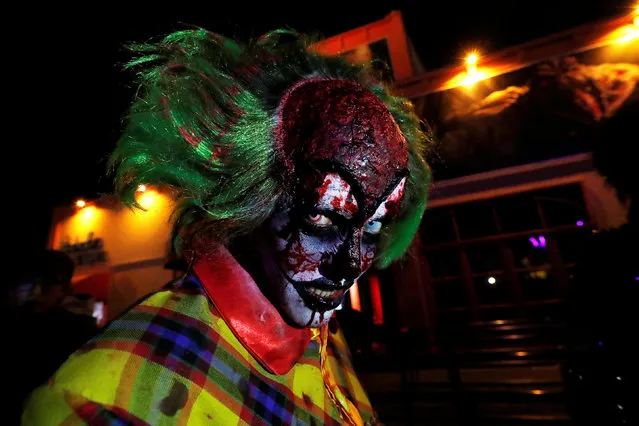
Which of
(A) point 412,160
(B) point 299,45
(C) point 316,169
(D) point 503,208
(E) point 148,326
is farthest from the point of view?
(D) point 503,208

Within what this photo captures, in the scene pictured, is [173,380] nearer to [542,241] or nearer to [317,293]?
[317,293]

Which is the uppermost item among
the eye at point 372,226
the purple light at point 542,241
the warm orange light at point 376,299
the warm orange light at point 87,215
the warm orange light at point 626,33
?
the warm orange light at point 626,33

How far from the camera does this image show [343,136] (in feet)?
3.87

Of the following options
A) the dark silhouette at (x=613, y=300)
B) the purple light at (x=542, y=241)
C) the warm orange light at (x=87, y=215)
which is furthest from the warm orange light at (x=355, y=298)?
the warm orange light at (x=87, y=215)

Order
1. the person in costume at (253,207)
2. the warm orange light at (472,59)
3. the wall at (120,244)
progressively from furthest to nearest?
the wall at (120,244)
the warm orange light at (472,59)
the person in costume at (253,207)

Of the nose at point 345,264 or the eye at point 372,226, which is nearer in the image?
the nose at point 345,264

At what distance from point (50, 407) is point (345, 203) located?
0.95 m

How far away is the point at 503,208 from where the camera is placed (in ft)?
22.7

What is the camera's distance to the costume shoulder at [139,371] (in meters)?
0.81

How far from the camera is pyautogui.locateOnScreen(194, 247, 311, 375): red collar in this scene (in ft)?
3.61

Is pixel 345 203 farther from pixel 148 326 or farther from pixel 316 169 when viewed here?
pixel 148 326

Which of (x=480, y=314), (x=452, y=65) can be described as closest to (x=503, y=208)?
(x=480, y=314)

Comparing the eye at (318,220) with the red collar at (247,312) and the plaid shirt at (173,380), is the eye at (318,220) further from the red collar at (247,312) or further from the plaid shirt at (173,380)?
the plaid shirt at (173,380)

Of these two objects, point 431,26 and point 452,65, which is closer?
point 452,65
